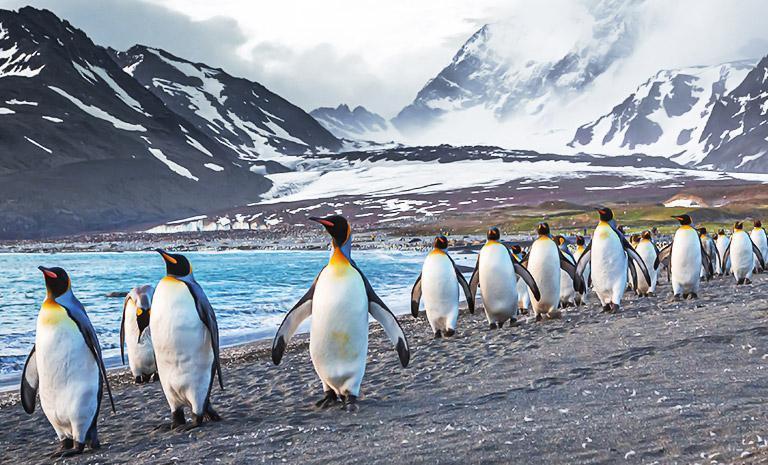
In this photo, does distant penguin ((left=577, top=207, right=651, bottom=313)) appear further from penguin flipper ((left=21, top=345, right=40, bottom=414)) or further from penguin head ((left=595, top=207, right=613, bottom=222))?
penguin flipper ((left=21, top=345, right=40, bottom=414))

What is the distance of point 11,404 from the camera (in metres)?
7.00

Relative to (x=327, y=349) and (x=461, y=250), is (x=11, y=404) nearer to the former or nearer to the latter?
(x=327, y=349)

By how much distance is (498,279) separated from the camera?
31.0 feet

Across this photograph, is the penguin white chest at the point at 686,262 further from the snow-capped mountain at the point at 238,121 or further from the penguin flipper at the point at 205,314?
the snow-capped mountain at the point at 238,121

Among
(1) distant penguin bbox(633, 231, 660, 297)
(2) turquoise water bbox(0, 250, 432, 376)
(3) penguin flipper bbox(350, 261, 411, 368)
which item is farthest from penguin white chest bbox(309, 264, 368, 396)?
(1) distant penguin bbox(633, 231, 660, 297)

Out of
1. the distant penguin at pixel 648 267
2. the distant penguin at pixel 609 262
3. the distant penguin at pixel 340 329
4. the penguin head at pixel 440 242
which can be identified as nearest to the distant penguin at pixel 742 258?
→ the distant penguin at pixel 648 267

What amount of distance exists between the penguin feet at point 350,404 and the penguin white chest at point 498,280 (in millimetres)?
4235

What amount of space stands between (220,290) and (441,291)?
36.7 ft

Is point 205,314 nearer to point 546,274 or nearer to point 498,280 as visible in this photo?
point 498,280

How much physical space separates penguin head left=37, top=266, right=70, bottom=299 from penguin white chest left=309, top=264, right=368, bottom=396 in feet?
5.58

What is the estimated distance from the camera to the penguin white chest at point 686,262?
10.9m

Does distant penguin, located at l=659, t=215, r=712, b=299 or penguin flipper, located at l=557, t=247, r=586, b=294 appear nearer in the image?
penguin flipper, located at l=557, t=247, r=586, b=294

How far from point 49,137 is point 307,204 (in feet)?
108

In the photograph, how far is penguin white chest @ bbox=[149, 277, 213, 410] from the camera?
5281 mm
